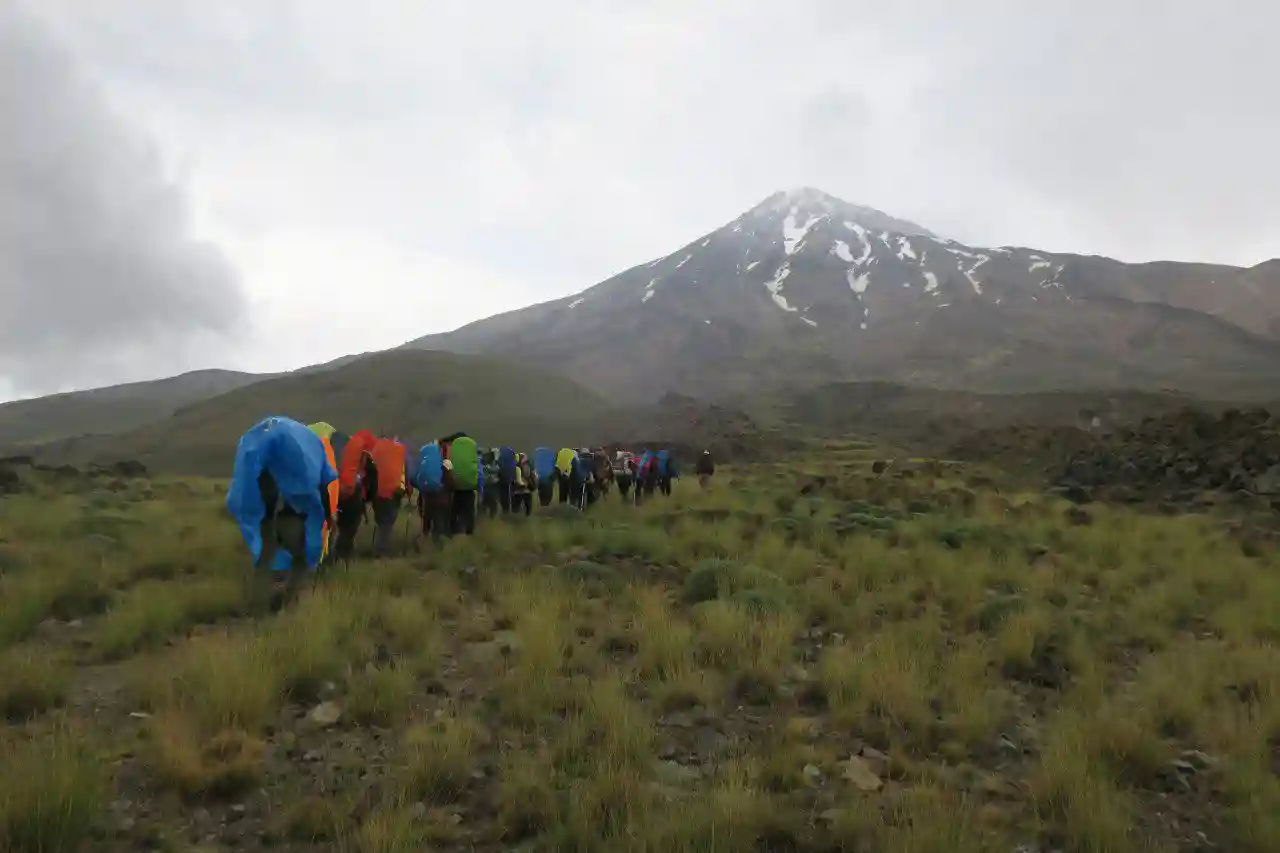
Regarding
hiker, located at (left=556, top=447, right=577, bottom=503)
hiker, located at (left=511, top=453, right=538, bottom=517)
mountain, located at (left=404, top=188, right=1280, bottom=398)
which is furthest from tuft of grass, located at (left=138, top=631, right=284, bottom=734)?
mountain, located at (left=404, top=188, right=1280, bottom=398)

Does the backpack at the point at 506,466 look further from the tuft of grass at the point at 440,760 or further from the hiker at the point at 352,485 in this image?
the tuft of grass at the point at 440,760

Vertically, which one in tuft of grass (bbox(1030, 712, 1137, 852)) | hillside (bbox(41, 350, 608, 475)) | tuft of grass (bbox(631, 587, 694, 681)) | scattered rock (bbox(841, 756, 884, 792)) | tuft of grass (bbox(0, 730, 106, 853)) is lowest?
tuft of grass (bbox(1030, 712, 1137, 852))

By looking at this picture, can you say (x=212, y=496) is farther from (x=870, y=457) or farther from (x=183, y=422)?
(x=183, y=422)

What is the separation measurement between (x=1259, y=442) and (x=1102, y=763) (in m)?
24.0

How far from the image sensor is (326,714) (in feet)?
17.1

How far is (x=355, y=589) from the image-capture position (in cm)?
826

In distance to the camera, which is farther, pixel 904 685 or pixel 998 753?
pixel 904 685

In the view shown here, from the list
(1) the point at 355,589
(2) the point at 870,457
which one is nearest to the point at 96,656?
(1) the point at 355,589

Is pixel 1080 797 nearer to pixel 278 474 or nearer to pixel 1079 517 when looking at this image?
pixel 278 474

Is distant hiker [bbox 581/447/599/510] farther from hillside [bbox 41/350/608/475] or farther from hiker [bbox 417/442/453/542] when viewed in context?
hillside [bbox 41/350/608/475]

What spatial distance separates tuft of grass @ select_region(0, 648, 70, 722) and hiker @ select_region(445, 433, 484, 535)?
6902 millimetres

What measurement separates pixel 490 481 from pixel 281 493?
26.9 ft

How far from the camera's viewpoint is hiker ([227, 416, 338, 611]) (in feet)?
24.3

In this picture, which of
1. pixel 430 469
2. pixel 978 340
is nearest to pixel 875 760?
pixel 430 469
